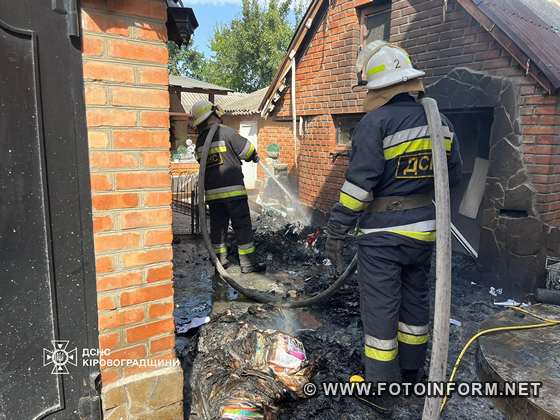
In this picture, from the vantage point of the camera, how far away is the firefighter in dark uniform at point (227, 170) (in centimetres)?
520

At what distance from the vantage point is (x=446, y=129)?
2738mm

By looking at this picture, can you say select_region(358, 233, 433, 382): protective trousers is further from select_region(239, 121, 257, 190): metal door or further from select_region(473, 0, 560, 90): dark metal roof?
select_region(239, 121, 257, 190): metal door

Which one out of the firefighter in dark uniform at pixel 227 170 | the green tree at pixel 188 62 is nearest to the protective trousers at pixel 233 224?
the firefighter in dark uniform at pixel 227 170

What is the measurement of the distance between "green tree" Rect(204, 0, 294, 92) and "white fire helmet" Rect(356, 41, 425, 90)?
2871cm

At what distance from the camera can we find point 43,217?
189 centimetres

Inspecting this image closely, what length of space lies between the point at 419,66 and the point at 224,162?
3041mm

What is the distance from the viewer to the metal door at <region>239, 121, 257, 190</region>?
17797 mm

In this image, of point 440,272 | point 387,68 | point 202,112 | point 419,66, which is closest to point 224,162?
point 202,112

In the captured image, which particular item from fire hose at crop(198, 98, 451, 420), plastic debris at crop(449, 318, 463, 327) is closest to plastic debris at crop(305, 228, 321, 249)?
plastic debris at crop(449, 318, 463, 327)

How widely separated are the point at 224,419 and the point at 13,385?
1.08m

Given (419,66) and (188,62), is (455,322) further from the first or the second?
(188,62)

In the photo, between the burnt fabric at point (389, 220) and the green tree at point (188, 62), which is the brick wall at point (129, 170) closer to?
the burnt fabric at point (389, 220)

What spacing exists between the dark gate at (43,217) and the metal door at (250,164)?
1456cm

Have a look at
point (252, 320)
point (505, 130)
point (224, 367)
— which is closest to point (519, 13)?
point (505, 130)
